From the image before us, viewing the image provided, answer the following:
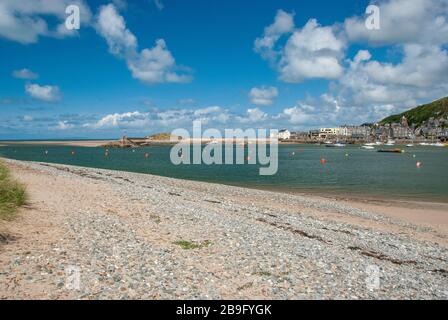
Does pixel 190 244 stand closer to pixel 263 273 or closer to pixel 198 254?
pixel 198 254

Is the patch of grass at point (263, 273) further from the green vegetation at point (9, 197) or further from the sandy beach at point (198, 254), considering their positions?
the green vegetation at point (9, 197)

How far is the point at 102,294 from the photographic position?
8.67 metres

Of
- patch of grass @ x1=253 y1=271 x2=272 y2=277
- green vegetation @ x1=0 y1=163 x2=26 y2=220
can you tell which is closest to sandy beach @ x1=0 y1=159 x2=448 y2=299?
patch of grass @ x1=253 y1=271 x2=272 y2=277

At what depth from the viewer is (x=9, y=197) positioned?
1527 cm

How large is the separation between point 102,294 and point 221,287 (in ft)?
9.96

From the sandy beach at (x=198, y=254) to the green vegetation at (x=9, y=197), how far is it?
0.42m

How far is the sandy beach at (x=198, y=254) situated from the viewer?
9391 millimetres

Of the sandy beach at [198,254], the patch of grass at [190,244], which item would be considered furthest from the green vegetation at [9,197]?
the patch of grass at [190,244]

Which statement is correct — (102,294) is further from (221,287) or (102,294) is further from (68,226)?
(68,226)

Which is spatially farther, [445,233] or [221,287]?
[445,233]

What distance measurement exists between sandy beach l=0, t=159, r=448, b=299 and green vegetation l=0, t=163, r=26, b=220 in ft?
1.38

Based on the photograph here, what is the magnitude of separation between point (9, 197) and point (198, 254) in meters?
8.85

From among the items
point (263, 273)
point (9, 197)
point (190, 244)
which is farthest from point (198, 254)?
point (9, 197)
